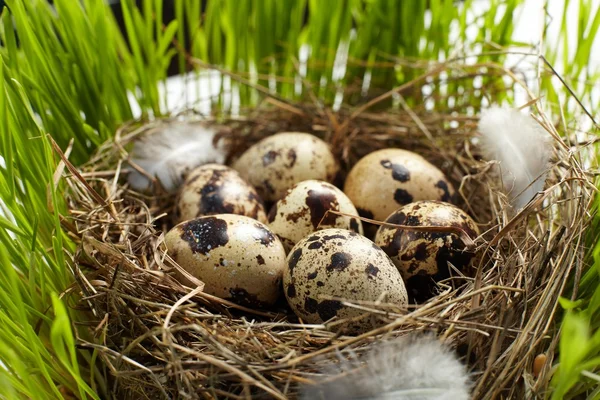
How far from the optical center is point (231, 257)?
903mm

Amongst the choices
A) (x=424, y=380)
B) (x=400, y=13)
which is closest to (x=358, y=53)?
(x=400, y=13)

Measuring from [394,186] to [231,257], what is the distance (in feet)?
1.15

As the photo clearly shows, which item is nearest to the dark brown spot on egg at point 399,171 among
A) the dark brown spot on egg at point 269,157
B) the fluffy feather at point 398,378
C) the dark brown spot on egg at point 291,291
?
the dark brown spot on egg at point 269,157

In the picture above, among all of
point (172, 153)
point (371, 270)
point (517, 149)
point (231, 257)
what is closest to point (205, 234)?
point (231, 257)

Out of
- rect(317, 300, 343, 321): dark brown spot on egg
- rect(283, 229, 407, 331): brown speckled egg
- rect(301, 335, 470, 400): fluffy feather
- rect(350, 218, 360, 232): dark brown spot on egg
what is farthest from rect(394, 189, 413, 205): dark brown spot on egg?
rect(301, 335, 470, 400): fluffy feather

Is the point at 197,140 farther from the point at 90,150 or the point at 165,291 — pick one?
the point at 165,291

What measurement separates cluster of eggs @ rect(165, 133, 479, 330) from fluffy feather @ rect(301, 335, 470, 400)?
0.10 m

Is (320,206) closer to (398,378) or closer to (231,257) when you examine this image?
(231,257)

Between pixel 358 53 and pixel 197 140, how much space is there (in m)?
0.45

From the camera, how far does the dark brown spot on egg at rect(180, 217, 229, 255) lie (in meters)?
0.91

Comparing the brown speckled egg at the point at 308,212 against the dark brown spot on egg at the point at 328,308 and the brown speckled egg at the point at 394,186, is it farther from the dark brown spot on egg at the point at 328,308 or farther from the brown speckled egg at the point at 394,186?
the dark brown spot on egg at the point at 328,308

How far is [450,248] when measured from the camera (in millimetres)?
932

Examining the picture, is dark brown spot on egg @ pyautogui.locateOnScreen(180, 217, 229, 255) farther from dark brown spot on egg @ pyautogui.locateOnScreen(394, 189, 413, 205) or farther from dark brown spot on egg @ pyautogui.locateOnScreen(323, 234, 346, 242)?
dark brown spot on egg @ pyautogui.locateOnScreen(394, 189, 413, 205)

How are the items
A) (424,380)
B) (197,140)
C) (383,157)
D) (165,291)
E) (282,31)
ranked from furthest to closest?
(282,31), (197,140), (383,157), (165,291), (424,380)
